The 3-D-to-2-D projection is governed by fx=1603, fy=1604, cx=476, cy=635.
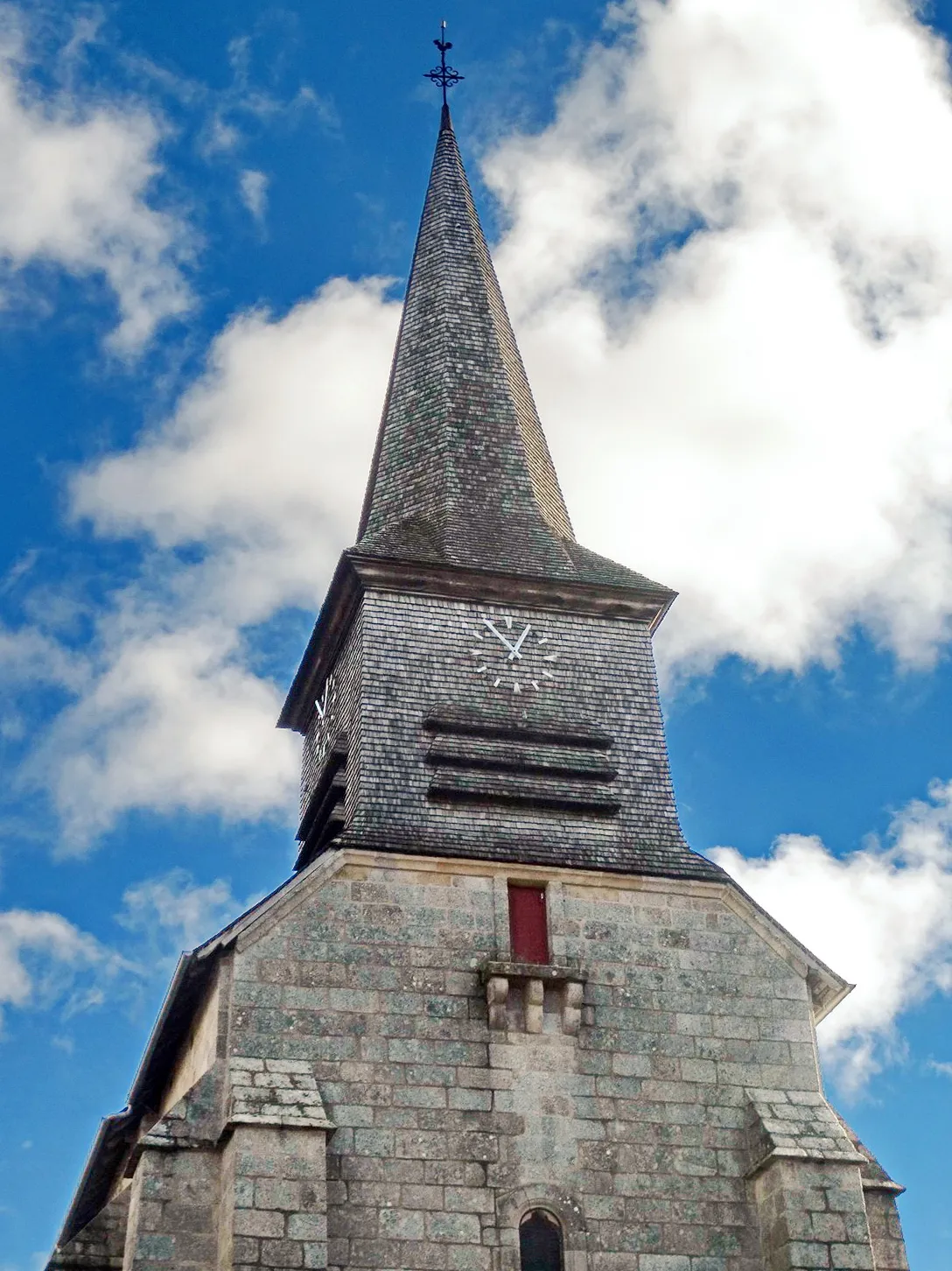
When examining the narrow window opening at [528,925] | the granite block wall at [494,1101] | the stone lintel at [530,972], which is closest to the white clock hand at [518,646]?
the granite block wall at [494,1101]

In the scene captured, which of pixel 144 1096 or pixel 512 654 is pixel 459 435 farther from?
pixel 144 1096

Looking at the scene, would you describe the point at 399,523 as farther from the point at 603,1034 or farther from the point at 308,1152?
the point at 308,1152

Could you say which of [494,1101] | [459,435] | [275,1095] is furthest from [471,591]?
[275,1095]

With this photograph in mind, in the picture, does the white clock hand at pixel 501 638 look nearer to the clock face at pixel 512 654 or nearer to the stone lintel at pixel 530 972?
the clock face at pixel 512 654

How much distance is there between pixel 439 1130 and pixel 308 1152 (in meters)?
1.49

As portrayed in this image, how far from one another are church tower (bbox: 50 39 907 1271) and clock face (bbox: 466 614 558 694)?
5cm

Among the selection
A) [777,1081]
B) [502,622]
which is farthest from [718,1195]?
[502,622]

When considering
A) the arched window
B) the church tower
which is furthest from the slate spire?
the arched window

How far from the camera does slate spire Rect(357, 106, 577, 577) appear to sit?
21719mm

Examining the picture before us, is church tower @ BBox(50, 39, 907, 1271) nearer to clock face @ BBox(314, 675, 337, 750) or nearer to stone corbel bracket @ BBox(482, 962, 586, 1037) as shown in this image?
stone corbel bracket @ BBox(482, 962, 586, 1037)

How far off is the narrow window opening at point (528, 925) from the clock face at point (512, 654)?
2.99m

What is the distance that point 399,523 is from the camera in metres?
22.2

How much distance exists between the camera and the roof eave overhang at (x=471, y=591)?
20.5m

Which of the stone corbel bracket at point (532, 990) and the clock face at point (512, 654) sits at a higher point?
the clock face at point (512, 654)
